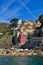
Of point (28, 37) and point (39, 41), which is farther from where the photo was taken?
point (28, 37)

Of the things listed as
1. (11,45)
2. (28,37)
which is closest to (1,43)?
(11,45)

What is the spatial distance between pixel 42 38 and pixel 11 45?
19.1 metres

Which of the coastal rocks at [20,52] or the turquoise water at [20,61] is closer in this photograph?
the turquoise water at [20,61]

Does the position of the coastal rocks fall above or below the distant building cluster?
below

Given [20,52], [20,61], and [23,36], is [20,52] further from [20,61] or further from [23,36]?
[20,61]

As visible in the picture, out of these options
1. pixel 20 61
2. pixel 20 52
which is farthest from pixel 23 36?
pixel 20 61

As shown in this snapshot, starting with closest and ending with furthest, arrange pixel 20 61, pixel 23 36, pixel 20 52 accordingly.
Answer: pixel 20 61
pixel 20 52
pixel 23 36

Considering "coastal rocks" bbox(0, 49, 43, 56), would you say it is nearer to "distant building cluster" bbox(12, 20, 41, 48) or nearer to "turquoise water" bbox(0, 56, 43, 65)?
"distant building cluster" bbox(12, 20, 41, 48)

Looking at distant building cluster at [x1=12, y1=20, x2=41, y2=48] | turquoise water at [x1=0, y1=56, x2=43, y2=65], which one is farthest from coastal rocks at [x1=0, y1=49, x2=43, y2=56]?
turquoise water at [x1=0, y1=56, x2=43, y2=65]

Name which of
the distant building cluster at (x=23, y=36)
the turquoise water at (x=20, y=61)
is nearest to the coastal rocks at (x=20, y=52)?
the distant building cluster at (x=23, y=36)

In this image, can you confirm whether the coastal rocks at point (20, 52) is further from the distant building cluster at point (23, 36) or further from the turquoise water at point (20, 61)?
the turquoise water at point (20, 61)

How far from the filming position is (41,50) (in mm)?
79312

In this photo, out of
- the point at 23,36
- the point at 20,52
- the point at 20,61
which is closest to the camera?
the point at 20,61

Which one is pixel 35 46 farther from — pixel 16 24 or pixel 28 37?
pixel 16 24
